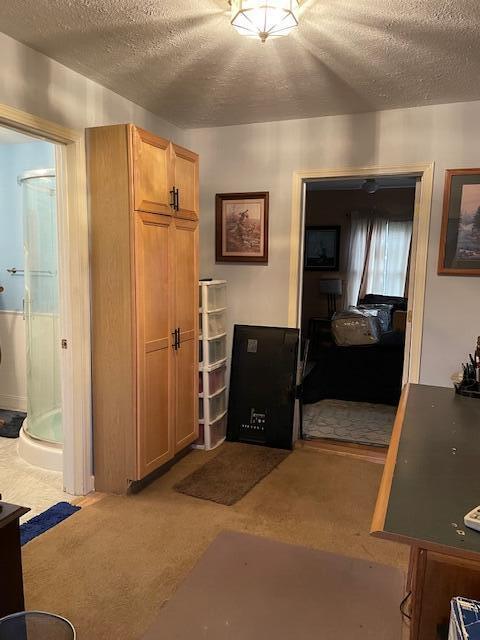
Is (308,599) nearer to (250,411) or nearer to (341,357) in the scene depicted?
(250,411)

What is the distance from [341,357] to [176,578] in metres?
3.21

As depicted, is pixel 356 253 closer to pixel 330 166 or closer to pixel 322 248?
pixel 322 248

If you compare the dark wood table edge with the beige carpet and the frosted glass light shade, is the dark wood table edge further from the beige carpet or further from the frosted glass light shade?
the frosted glass light shade

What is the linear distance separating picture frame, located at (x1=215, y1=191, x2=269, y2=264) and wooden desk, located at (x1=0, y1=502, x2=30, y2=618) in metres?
2.70

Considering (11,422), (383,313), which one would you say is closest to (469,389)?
(11,422)

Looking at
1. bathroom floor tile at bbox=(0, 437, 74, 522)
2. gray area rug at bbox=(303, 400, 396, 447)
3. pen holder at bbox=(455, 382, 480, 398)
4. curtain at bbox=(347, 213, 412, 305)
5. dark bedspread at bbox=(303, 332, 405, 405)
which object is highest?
curtain at bbox=(347, 213, 412, 305)

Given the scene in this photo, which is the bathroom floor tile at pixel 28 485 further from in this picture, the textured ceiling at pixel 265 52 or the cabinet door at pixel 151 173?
the textured ceiling at pixel 265 52

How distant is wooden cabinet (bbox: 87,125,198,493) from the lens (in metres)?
2.70

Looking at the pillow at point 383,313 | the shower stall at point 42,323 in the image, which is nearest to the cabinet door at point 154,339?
the shower stall at point 42,323

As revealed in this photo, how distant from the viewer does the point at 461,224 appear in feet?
10.3

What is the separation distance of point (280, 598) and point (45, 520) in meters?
1.93

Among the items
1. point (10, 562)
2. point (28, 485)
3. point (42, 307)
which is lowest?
point (28, 485)

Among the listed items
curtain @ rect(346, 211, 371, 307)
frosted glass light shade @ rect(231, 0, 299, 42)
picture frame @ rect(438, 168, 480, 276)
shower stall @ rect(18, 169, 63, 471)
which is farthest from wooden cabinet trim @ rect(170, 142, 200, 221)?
curtain @ rect(346, 211, 371, 307)

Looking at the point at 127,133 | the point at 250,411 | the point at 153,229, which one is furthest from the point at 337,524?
the point at 127,133
